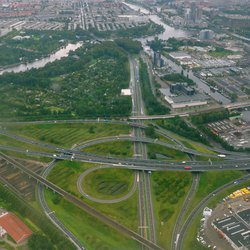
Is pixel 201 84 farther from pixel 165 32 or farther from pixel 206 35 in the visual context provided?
pixel 165 32

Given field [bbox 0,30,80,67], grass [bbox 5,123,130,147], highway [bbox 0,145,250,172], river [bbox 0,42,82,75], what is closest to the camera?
highway [bbox 0,145,250,172]

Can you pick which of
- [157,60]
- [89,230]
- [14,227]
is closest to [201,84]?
[157,60]

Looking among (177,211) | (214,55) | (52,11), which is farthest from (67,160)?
(52,11)

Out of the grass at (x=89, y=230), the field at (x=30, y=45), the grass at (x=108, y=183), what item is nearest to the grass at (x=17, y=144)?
the grass at (x=108, y=183)

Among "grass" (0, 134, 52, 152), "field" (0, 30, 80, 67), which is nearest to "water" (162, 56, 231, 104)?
"field" (0, 30, 80, 67)

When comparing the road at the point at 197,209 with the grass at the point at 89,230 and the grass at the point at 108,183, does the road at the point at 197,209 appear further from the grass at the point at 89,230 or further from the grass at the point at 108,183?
the grass at the point at 108,183

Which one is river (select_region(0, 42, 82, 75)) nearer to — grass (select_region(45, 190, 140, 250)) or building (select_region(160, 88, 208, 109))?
building (select_region(160, 88, 208, 109))

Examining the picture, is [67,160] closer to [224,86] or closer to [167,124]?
[167,124]
